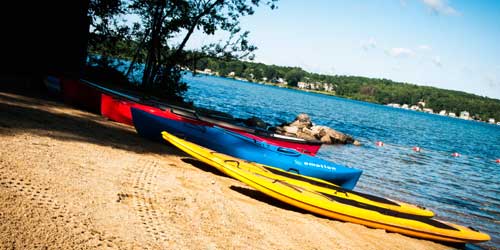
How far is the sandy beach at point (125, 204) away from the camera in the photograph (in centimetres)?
434

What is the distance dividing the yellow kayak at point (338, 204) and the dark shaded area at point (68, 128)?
189cm

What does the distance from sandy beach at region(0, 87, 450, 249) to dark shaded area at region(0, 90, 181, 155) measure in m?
0.04

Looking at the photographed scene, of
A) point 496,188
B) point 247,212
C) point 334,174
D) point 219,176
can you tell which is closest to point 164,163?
point 219,176

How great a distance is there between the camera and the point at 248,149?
34.6ft

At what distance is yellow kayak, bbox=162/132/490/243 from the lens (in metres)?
7.52

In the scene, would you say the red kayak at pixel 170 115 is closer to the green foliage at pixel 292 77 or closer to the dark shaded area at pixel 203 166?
the dark shaded area at pixel 203 166

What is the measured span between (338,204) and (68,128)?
6.70m

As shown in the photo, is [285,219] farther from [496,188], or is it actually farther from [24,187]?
[496,188]

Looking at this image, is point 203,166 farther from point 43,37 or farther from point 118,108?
point 43,37

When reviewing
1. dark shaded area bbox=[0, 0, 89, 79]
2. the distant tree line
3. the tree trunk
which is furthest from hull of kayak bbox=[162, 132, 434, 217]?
the distant tree line

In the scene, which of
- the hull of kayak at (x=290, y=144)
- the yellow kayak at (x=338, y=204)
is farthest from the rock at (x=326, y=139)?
the yellow kayak at (x=338, y=204)

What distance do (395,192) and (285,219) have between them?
762cm

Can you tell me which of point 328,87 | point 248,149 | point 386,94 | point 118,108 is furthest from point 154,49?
point 328,87

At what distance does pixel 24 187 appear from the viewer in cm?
494
